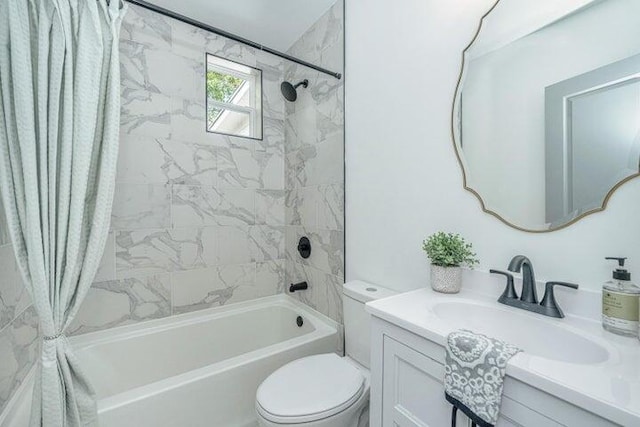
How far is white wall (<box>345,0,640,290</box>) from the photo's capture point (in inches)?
33.2

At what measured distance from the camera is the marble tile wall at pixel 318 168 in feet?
5.91

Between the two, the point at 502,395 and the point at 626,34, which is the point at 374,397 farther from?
the point at 626,34

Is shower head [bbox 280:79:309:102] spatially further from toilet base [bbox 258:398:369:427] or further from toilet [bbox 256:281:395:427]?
toilet base [bbox 258:398:369:427]

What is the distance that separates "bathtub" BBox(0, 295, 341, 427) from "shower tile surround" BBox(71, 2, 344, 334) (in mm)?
107

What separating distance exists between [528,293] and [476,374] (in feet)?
1.45

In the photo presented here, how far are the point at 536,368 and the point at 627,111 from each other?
766 millimetres

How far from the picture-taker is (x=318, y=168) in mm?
1983

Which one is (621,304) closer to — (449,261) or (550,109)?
(449,261)


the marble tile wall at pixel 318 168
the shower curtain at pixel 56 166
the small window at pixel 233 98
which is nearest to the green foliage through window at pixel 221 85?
the small window at pixel 233 98

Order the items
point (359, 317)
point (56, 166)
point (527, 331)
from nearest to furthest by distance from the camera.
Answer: point (527, 331), point (56, 166), point (359, 317)

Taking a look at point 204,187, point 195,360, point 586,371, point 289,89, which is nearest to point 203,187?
point 204,187

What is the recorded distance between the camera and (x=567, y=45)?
89cm

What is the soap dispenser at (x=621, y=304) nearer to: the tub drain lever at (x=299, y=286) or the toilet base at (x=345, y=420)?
the toilet base at (x=345, y=420)

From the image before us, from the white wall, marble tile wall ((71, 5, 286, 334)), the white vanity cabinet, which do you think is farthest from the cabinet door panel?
marble tile wall ((71, 5, 286, 334))
